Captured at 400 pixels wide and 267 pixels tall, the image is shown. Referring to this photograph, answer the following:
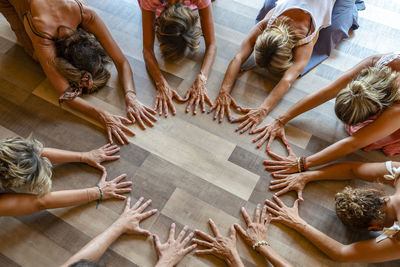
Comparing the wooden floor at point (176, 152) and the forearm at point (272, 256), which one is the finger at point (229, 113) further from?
the forearm at point (272, 256)

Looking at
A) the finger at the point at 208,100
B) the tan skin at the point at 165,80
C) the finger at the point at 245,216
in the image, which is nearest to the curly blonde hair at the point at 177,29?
the tan skin at the point at 165,80

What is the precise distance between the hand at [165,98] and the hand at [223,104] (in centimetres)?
22

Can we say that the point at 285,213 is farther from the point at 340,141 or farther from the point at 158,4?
the point at 158,4

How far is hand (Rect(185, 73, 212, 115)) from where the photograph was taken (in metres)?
1.91

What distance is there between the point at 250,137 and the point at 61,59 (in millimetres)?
1263

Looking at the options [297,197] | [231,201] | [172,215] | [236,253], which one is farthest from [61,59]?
[297,197]

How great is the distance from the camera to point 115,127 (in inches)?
71.6

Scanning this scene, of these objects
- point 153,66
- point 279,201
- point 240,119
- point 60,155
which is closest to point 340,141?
point 279,201

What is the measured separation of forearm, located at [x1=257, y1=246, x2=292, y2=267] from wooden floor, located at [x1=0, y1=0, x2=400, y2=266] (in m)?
0.05

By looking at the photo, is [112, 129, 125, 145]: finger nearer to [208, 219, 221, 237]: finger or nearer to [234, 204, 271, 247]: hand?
[208, 219, 221, 237]: finger

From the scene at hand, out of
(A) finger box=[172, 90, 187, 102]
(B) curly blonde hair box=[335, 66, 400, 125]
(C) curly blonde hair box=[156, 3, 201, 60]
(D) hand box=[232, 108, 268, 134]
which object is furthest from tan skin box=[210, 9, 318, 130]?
(B) curly blonde hair box=[335, 66, 400, 125]

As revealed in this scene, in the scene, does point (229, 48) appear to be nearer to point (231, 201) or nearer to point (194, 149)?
point (194, 149)

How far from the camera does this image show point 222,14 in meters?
2.35

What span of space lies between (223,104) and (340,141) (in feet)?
2.41
